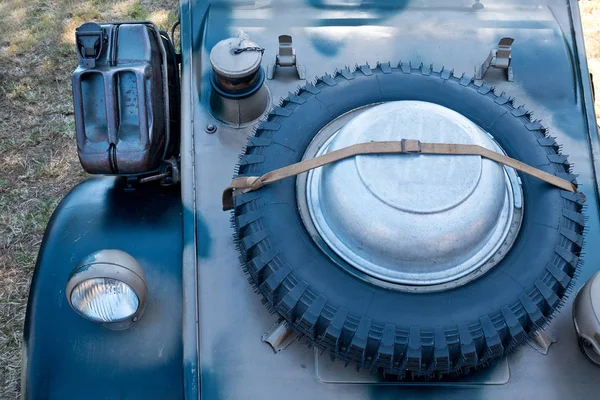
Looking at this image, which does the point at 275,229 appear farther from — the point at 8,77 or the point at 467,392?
the point at 8,77

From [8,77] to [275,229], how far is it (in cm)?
377

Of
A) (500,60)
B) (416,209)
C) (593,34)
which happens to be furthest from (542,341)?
(593,34)

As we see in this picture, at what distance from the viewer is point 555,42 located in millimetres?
2717

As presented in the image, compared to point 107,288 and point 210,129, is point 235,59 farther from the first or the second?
point 107,288

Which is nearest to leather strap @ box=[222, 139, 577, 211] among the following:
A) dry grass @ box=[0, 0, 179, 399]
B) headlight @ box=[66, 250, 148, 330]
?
headlight @ box=[66, 250, 148, 330]

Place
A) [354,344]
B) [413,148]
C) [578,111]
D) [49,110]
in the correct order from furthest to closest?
[49,110] → [578,111] → [413,148] → [354,344]

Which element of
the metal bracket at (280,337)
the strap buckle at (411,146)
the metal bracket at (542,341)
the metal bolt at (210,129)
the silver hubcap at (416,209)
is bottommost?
the metal bracket at (280,337)

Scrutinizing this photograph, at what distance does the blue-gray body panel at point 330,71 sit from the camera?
2000mm

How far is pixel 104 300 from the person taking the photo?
2.03m

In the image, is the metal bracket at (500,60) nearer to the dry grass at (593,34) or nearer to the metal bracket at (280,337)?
the metal bracket at (280,337)

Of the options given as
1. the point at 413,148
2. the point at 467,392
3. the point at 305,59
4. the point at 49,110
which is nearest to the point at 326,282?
the point at 413,148

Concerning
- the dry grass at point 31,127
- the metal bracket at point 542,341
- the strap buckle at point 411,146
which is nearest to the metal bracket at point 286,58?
the strap buckle at point 411,146

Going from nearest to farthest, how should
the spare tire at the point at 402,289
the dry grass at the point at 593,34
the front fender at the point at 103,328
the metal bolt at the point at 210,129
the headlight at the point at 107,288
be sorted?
1. the spare tire at the point at 402,289
2. the headlight at the point at 107,288
3. the front fender at the point at 103,328
4. the metal bolt at the point at 210,129
5. the dry grass at the point at 593,34

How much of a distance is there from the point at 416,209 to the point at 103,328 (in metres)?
1.20
